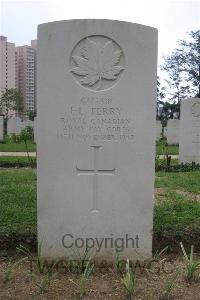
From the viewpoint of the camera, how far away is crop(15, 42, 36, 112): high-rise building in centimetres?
5119

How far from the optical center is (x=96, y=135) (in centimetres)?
404

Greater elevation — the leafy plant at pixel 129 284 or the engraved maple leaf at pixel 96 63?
the engraved maple leaf at pixel 96 63

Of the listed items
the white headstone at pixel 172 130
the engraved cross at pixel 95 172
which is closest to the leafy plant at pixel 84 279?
the engraved cross at pixel 95 172

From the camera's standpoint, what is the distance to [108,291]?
11.7 feet

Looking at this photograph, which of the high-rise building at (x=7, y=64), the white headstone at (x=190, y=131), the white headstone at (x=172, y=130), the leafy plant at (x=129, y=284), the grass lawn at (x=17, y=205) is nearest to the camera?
the leafy plant at (x=129, y=284)

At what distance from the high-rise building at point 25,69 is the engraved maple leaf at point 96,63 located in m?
46.6

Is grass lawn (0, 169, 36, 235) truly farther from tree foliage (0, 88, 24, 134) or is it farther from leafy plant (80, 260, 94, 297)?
tree foliage (0, 88, 24, 134)

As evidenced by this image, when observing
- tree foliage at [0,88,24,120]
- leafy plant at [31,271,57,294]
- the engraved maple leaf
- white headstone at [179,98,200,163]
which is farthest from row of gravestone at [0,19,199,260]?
tree foliage at [0,88,24,120]

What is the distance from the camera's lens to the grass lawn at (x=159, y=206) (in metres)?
4.79

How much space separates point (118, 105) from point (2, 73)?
47948 millimetres

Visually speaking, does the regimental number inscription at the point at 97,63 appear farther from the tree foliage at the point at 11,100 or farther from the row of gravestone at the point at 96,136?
the tree foliage at the point at 11,100

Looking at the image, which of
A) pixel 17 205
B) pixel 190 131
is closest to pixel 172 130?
pixel 190 131

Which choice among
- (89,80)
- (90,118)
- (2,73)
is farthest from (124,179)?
(2,73)

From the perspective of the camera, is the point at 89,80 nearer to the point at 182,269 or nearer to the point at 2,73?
the point at 182,269
